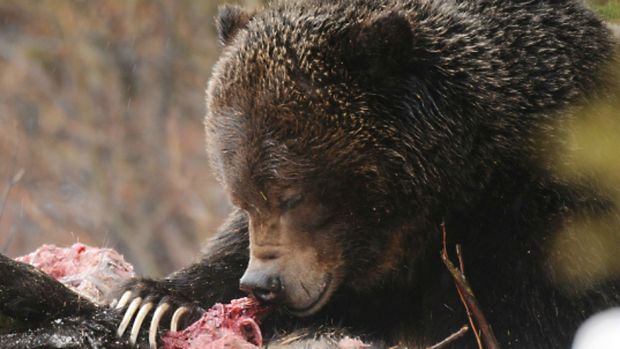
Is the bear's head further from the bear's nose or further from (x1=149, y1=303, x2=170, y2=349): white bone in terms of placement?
(x1=149, y1=303, x2=170, y2=349): white bone

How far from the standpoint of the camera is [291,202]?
17.5ft

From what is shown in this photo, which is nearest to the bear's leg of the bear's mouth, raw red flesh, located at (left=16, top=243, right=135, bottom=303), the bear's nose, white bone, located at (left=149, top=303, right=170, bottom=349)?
white bone, located at (left=149, top=303, right=170, bottom=349)

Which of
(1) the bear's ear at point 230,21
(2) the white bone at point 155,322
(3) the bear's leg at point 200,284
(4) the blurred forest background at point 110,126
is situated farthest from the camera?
(4) the blurred forest background at point 110,126

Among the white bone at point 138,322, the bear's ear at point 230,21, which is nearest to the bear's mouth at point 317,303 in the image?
the white bone at point 138,322

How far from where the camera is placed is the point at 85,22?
18.1 metres

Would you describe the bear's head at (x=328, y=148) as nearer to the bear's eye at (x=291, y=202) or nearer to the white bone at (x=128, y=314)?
the bear's eye at (x=291, y=202)

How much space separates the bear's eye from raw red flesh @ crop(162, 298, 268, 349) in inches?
22.3

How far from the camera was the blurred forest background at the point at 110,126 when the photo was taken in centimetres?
1656

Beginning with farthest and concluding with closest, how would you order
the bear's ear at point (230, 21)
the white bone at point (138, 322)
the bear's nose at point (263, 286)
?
the bear's ear at point (230, 21), the bear's nose at point (263, 286), the white bone at point (138, 322)

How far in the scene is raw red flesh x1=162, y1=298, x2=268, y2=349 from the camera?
4.89 metres

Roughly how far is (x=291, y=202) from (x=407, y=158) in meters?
0.63

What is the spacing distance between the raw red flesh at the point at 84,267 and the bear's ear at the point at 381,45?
1.77m

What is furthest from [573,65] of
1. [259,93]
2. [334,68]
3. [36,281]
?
[36,281]

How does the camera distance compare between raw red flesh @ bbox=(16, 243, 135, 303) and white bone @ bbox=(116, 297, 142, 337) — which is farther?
raw red flesh @ bbox=(16, 243, 135, 303)
